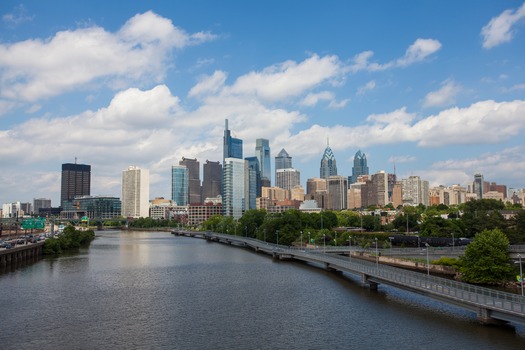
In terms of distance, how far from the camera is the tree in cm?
6388

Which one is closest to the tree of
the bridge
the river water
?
the bridge

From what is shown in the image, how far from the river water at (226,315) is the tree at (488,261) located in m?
13.1

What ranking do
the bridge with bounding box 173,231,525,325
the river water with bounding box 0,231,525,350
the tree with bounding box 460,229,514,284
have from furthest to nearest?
1. the tree with bounding box 460,229,514,284
2. the bridge with bounding box 173,231,525,325
3. the river water with bounding box 0,231,525,350

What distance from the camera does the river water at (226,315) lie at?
39469 mm

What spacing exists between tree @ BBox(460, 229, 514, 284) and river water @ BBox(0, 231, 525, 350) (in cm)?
1310

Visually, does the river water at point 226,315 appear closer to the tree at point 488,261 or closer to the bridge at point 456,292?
the bridge at point 456,292

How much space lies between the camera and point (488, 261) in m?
64.4

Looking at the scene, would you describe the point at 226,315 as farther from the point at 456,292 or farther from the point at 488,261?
the point at 488,261

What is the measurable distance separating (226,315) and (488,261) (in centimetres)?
3778

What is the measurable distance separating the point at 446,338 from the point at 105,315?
32776mm

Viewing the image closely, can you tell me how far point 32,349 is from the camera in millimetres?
37750

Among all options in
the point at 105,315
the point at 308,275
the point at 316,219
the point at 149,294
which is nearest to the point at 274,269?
the point at 308,275

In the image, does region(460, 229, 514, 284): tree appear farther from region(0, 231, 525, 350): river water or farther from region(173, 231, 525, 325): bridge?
region(0, 231, 525, 350): river water

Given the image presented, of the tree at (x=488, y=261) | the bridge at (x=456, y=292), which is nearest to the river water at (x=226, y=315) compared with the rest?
the bridge at (x=456, y=292)
